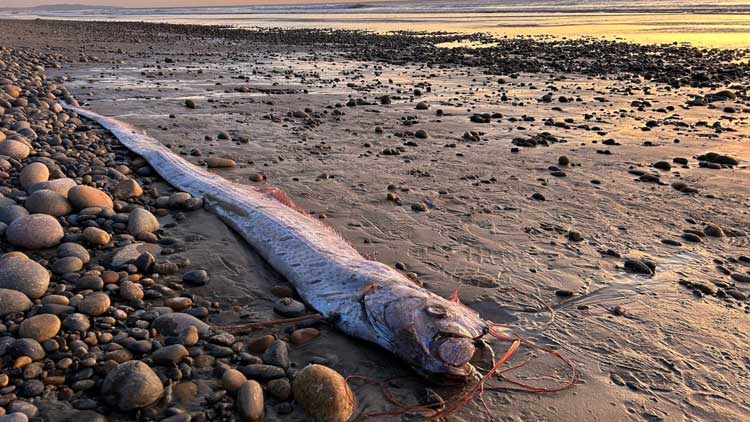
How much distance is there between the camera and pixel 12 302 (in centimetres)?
365

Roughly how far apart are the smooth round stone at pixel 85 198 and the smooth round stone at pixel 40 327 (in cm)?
225

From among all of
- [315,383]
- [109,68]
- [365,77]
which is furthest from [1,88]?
[315,383]

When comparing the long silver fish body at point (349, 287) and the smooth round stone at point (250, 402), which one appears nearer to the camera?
the smooth round stone at point (250, 402)

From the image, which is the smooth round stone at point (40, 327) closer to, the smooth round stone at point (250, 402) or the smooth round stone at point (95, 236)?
the smooth round stone at point (250, 402)

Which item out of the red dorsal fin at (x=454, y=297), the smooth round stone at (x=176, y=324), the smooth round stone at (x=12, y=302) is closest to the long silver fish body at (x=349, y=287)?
the red dorsal fin at (x=454, y=297)

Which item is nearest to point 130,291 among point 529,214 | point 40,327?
point 40,327

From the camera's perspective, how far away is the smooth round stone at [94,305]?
3.75m

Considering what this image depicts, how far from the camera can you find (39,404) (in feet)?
9.58

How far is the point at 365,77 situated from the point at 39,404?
15.5 m

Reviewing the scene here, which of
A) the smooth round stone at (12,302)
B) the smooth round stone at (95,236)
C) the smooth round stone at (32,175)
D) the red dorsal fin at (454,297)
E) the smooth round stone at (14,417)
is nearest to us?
the smooth round stone at (14,417)

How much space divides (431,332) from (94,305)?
2.38 metres

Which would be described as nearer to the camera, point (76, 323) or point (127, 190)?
point (76, 323)

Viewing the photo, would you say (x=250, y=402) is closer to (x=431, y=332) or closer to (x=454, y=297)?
(x=431, y=332)

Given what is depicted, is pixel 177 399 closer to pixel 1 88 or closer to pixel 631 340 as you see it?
pixel 631 340
